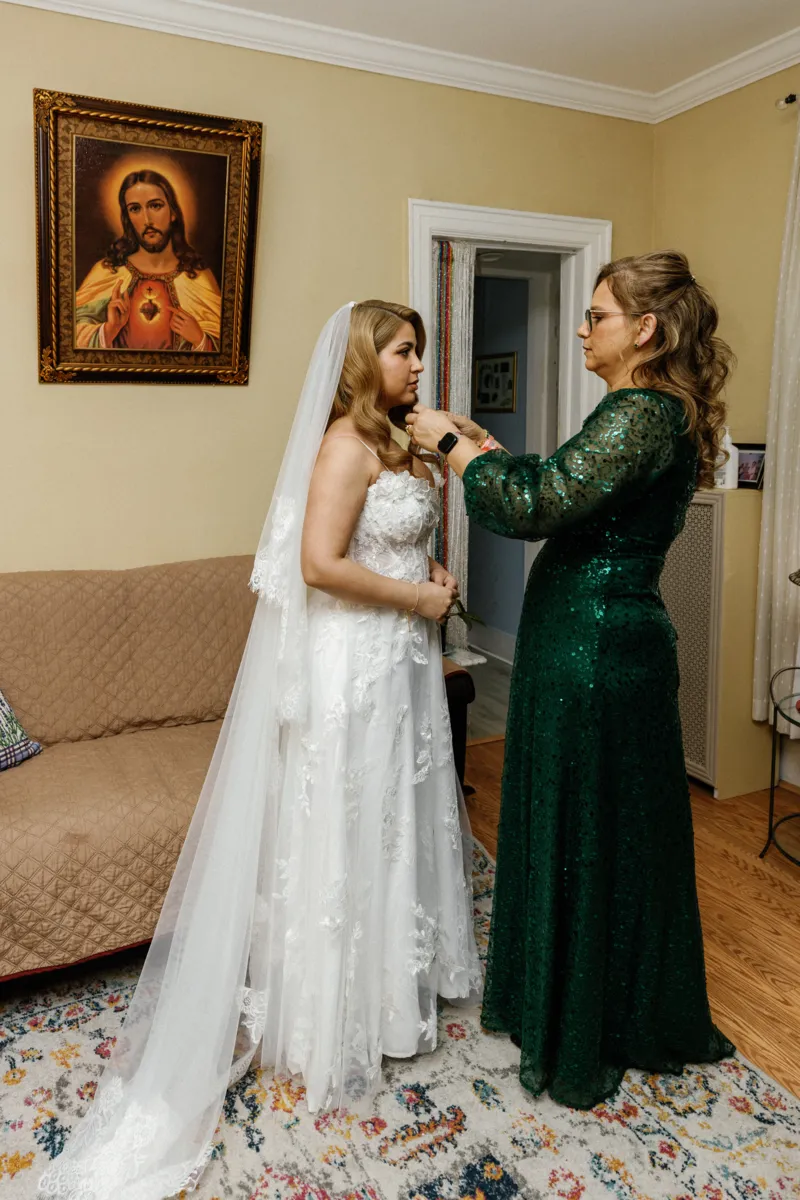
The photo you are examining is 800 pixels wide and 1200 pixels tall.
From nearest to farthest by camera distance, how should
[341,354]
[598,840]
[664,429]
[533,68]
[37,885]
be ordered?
[664,429]
[598,840]
[341,354]
[37,885]
[533,68]

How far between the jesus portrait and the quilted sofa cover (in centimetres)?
79

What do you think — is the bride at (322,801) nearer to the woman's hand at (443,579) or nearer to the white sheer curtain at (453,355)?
the woman's hand at (443,579)

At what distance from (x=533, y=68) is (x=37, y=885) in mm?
3461

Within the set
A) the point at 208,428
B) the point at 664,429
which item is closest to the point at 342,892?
the point at 664,429

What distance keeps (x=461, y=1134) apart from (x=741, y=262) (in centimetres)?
337

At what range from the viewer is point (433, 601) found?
2.23 metres

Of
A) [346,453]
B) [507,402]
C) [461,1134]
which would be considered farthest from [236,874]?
[507,402]

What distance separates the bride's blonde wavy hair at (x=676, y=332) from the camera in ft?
6.34

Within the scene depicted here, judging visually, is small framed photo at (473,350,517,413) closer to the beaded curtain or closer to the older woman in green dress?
the beaded curtain

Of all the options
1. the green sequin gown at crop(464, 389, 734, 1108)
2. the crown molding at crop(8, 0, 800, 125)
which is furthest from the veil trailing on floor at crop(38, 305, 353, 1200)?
the crown molding at crop(8, 0, 800, 125)

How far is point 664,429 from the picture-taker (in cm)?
190

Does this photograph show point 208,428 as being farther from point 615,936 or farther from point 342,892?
point 615,936

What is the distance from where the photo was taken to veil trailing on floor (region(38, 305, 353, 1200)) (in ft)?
6.77

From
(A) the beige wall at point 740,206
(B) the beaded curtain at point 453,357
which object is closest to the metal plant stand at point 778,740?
(A) the beige wall at point 740,206
